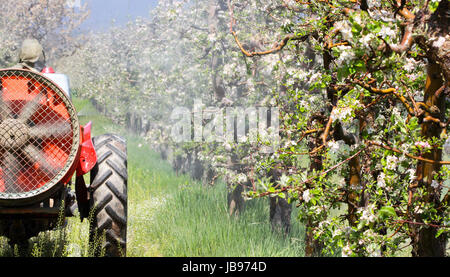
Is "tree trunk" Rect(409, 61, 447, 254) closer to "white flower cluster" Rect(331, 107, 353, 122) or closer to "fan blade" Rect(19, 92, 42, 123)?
"white flower cluster" Rect(331, 107, 353, 122)

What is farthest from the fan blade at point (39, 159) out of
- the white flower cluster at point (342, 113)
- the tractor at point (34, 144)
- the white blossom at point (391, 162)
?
the white blossom at point (391, 162)

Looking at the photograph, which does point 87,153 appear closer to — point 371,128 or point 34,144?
point 34,144

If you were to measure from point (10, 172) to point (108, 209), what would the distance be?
1023 mm

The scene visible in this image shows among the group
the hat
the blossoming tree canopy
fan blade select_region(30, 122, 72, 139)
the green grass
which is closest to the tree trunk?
the blossoming tree canopy

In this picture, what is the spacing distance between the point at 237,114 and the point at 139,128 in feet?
40.0

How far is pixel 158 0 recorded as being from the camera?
15.3 metres

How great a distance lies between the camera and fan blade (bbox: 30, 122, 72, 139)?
3.75 metres

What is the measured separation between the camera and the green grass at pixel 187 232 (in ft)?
18.2

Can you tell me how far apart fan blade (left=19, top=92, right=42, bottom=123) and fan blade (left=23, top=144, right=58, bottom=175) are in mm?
226

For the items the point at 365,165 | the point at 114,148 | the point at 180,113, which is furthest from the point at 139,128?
the point at 365,165

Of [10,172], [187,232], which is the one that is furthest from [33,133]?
[187,232]

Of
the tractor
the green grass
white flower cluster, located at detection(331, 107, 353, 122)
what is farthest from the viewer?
the green grass

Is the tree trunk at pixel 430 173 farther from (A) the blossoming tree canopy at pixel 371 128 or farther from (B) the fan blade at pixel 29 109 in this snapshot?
(B) the fan blade at pixel 29 109

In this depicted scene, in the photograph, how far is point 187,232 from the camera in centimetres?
650
